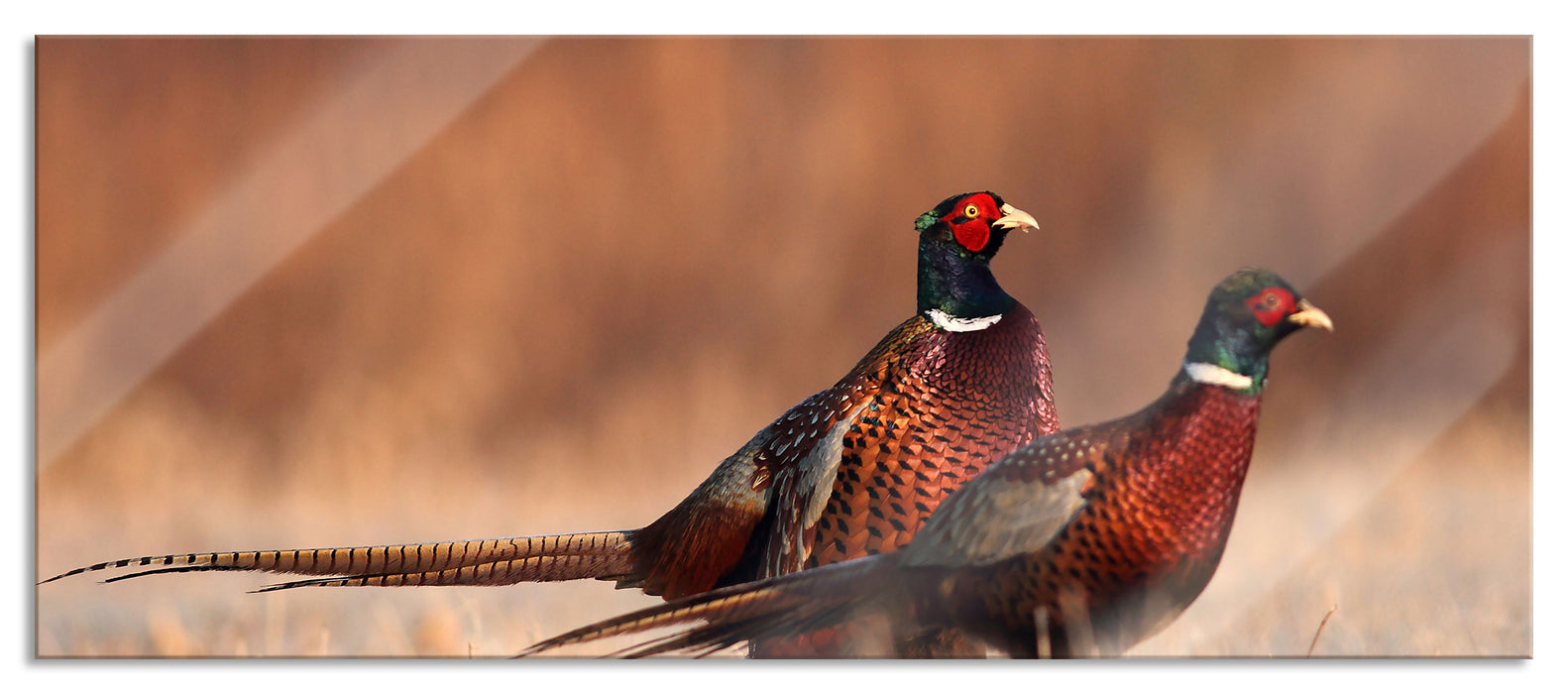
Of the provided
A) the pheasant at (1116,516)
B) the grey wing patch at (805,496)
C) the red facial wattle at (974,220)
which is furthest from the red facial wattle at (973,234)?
the pheasant at (1116,516)

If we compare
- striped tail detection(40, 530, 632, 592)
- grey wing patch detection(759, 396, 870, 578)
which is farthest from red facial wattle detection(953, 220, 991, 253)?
striped tail detection(40, 530, 632, 592)

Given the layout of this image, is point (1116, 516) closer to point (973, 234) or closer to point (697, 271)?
point (973, 234)

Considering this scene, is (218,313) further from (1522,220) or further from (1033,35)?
(1522,220)

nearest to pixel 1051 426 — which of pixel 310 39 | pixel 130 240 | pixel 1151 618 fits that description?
pixel 1151 618

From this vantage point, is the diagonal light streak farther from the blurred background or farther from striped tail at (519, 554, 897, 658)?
striped tail at (519, 554, 897, 658)

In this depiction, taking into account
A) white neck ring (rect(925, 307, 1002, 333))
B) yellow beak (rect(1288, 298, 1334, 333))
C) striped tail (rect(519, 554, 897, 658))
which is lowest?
striped tail (rect(519, 554, 897, 658))

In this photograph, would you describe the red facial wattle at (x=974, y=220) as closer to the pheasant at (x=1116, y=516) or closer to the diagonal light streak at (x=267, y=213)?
the pheasant at (x=1116, y=516)

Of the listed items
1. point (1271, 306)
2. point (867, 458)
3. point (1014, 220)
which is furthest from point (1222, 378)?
point (867, 458)
